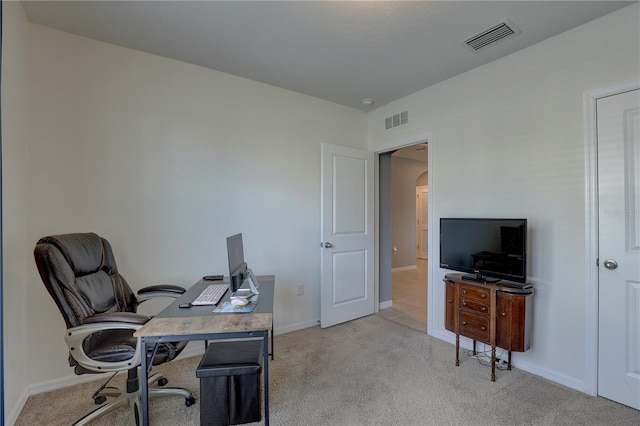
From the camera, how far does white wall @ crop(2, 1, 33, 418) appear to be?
5.94 ft

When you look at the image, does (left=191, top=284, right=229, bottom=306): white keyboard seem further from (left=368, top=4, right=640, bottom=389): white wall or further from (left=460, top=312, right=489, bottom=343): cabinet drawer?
(left=368, top=4, right=640, bottom=389): white wall

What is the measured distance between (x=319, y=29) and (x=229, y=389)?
2529mm

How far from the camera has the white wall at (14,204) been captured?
71.3 inches

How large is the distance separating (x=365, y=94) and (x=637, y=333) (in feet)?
10.1

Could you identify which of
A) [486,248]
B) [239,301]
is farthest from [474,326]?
[239,301]

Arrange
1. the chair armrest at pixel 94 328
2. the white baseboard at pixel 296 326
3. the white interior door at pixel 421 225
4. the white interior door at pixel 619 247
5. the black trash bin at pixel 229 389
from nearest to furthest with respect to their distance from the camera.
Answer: the chair armrest at pixel 94 328 → the black trash bin at pixel 229 389 → the white interior door at pixel 619 247 → the white baseboard at pixel 296 326 → the white interior door at pixel 421 225

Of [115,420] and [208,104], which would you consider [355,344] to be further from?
[208,104]

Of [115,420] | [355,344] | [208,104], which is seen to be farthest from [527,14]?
[115,420]

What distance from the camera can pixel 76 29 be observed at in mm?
2281

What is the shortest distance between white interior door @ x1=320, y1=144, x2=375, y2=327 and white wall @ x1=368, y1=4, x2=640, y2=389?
3.63 feet

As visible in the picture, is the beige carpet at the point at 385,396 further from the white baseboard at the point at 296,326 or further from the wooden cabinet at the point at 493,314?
the white baseboard at the point at 296,326

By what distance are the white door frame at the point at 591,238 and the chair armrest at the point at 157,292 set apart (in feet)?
9.96

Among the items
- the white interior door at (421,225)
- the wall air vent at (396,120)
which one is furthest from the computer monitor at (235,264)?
the white interior door at (421,225)

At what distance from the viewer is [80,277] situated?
182 cm
